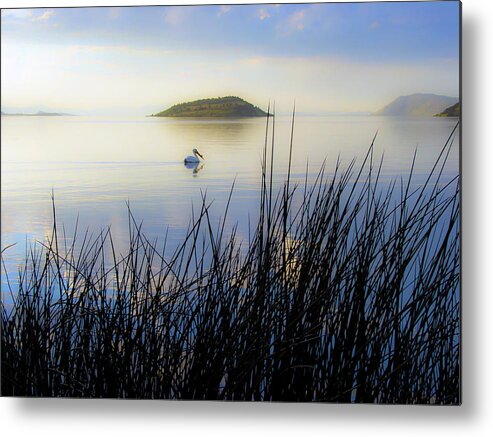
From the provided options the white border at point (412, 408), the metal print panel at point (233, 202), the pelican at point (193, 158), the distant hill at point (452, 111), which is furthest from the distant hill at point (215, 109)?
the distant hill at point (452, 111)

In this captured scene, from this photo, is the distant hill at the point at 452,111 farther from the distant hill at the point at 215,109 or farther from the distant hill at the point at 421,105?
the distant hill at the point at 215,109

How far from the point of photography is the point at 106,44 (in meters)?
3.19

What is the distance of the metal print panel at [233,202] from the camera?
3.07 m

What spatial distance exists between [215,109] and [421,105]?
72 centimetres

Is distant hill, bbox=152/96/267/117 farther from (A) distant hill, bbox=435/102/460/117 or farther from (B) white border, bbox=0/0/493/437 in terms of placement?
(A) distant hill, bbox=435/102/460/117

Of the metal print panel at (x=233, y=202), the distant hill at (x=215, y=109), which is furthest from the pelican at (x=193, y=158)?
the distant hill at (x=215, y=109)

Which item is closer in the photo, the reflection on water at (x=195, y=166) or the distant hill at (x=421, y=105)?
the distant hill at (x=421, y=105)

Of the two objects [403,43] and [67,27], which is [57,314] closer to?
[67,27]

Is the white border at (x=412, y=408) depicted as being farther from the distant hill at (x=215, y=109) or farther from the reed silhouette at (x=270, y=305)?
the distant hill at (x=215, y=109)

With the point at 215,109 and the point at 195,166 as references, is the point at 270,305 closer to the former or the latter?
the point at 195,166

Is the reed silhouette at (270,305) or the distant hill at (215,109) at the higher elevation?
the distant hill at (215,109)

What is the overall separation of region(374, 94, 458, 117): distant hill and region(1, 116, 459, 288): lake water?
4 cm

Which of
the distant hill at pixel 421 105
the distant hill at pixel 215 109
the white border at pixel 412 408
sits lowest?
the white border at pixel 412 408

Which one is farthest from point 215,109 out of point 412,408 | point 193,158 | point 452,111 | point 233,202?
point 412,408
